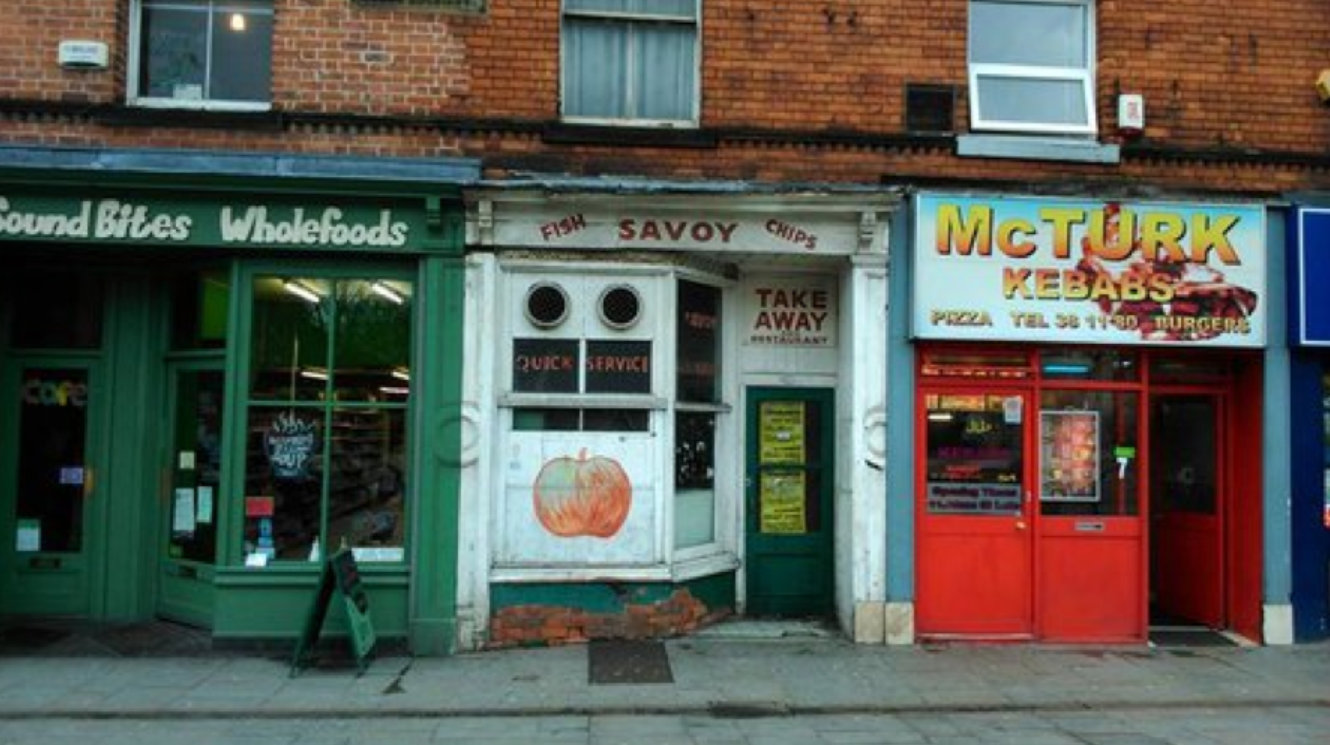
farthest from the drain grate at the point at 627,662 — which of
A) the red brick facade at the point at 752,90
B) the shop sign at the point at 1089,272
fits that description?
the red brick facade at the point at 752,90

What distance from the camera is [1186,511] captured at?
34.6 ft

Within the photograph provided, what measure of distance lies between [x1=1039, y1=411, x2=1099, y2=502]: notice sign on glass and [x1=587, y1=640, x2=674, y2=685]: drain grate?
3.56 meters

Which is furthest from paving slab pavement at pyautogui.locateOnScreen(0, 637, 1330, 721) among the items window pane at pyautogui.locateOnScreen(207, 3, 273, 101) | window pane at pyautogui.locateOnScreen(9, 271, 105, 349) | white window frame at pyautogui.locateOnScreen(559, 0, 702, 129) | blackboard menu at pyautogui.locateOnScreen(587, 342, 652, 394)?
window pane at pyautogui.locateOnScreen(207, 3, 273, 101)

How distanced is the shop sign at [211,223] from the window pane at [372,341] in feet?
1.32

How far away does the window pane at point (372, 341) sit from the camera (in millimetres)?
9234

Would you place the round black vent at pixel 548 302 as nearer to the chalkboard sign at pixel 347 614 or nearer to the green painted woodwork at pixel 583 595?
the green painted woodwork at pixel 583 595

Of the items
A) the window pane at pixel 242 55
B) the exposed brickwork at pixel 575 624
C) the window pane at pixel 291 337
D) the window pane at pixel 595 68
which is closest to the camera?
the exposed brickwork at pixel 575 624

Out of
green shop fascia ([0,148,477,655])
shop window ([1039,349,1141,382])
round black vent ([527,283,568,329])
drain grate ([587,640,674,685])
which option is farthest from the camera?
shop window ([1039,349,1141,382])

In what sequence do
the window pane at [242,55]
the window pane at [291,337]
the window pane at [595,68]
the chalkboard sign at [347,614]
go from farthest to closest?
the window pane at [595,68]
the window pane at [242,55]
the window pane at [291,337]
the chalkboard sign at [347,614]

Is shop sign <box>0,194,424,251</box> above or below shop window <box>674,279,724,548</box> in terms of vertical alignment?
above

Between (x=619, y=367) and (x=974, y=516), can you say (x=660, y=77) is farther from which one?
(x=974, y=516)

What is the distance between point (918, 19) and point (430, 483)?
5.47m

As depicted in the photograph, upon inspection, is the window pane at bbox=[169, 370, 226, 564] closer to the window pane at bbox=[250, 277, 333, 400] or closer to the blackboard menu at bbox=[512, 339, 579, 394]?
the window pane at bbox=[250, 277, 333, 400]

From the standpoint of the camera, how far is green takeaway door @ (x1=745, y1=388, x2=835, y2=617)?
33.3 ft
